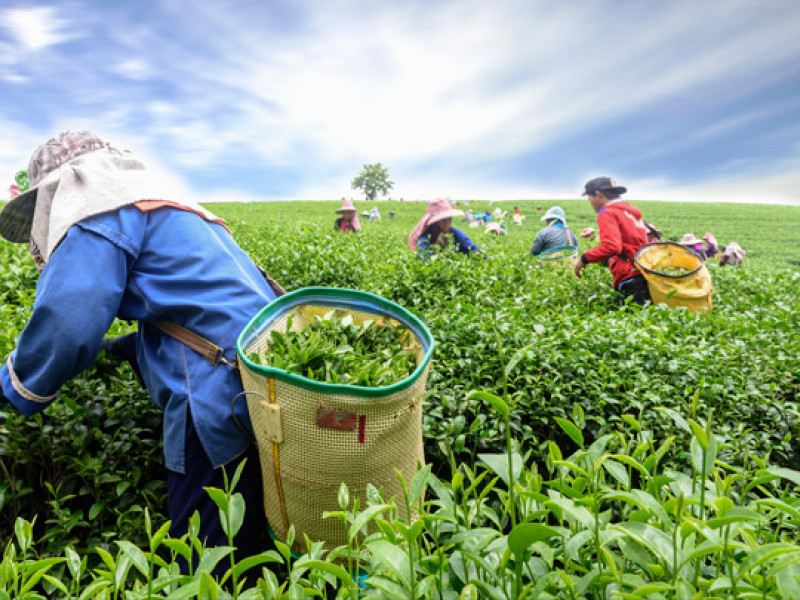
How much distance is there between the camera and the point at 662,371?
9.33 ft

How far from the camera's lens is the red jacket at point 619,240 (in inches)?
194

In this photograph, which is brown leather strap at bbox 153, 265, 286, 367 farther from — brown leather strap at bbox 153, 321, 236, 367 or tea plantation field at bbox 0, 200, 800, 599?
tea plantation field at bbox 0, 200, 800, 599

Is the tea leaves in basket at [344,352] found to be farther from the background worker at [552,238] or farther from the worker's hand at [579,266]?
the background worker at [552,238]

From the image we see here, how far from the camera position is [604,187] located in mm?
5430

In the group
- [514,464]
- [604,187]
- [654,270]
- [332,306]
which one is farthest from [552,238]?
[514,464]

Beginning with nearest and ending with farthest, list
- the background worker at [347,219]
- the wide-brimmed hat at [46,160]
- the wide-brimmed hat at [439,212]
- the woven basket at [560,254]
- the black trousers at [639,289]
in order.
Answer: the wide-brimmed hat at [46,160] < the black trousers at [639,289] < the wide-brimmed hat at [439,212] < the woven basket at [560,254] < the background worker at [347,219]

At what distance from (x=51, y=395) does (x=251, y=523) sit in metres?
0.81

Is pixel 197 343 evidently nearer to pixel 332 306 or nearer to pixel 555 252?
pixel 332 306

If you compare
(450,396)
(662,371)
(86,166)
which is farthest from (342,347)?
(662,371)

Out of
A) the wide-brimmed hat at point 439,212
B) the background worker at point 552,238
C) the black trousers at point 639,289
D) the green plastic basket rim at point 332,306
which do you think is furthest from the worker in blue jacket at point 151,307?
the background worker at point 552,238

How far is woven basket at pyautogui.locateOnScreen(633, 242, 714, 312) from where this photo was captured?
14.4 feet

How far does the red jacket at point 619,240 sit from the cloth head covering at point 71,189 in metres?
4.05

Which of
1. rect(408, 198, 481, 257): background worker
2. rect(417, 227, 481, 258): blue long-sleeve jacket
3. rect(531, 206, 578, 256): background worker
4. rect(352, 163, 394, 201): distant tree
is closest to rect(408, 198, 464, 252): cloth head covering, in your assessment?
rect(408, 198, 481, 257): background worker

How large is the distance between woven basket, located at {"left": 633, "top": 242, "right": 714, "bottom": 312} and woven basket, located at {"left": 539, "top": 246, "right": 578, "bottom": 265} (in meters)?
1.45
